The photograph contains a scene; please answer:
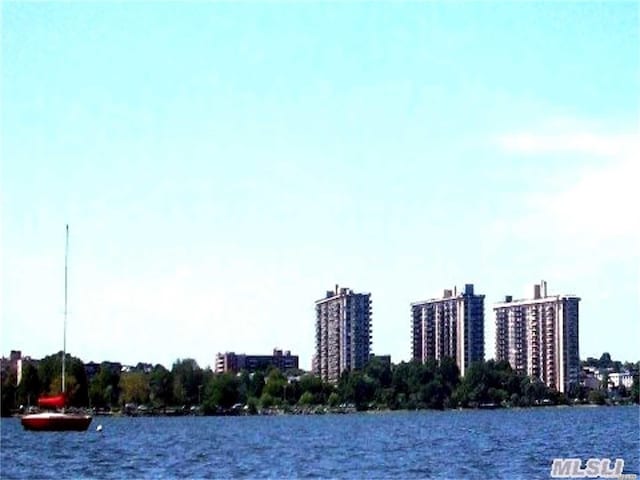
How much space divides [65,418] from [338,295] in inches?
3514

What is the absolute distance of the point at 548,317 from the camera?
14500cm

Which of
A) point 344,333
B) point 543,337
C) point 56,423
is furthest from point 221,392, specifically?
point 56,423

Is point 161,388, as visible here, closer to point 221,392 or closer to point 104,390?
point 221,392

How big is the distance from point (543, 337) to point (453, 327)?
9.92m

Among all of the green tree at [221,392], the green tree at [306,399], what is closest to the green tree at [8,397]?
the green tree at [221,392]

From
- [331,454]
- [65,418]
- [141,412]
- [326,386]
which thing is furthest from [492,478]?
[326,386]

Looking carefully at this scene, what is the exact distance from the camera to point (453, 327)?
472 feet

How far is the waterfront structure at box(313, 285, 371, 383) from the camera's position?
5600 inches

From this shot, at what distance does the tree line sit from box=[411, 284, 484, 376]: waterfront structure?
814 cm

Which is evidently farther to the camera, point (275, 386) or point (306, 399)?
point (275, 386)

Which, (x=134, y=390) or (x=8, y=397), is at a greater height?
(x=134, y=390)

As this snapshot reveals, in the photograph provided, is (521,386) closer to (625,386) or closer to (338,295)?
(338,295)

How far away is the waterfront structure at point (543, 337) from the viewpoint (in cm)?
14325

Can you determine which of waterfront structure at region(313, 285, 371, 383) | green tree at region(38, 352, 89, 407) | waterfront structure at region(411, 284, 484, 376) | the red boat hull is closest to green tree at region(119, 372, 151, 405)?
green tree at region(38, 352, 89, 407)
